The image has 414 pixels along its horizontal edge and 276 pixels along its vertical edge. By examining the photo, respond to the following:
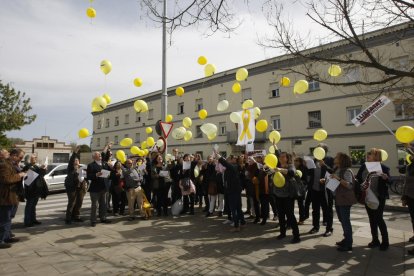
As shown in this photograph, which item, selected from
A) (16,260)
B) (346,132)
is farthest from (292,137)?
(16,260)

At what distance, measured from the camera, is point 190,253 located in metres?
4.74

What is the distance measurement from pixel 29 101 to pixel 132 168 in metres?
17.6

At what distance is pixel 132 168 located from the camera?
7.78 m

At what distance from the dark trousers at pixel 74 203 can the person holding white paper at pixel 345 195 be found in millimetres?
6103

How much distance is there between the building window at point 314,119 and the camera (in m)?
23.0

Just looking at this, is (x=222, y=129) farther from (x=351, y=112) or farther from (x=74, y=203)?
(x=74, y=203)

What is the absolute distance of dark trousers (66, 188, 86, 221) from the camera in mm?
7039

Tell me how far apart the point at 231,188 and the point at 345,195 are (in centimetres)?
232

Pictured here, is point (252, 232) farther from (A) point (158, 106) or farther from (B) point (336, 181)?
(A) point (158, 106)

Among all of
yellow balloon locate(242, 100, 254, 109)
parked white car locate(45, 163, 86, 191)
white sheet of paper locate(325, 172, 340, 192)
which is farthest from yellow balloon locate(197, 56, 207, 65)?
parked white car locate(45, 163, 86, 191)

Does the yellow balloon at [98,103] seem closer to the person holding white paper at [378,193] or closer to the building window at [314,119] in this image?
the person holding white paper at [378,193]

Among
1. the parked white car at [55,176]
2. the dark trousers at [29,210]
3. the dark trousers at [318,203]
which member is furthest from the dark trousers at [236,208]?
the parked white car at [55,176]

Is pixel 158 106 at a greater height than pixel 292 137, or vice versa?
pixel 158 106

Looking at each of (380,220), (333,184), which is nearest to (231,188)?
(333,184)
